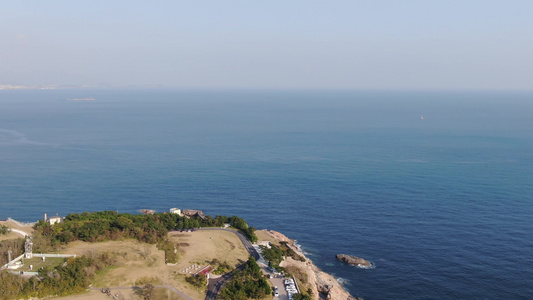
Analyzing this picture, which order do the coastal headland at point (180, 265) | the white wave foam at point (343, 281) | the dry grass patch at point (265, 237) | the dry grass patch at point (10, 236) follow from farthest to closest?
the dry grass patch at point (265, 237) < the dry grass patch at point (10, 236) < the white wave foam at point (343, 281) < the coastal headland at point (180, 265)

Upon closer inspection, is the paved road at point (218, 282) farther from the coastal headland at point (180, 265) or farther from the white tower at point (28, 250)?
the white tower at point (28, 250)

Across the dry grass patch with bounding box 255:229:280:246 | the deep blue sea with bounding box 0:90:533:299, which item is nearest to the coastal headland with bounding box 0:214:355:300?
the dry grass patch with bounding box 255:229:280:246

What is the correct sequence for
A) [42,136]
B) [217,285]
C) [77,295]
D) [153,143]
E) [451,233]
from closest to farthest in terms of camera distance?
1. [77,295]
2. [217,285]
3. [451,233]
4. [153,143]
5. [42,136]

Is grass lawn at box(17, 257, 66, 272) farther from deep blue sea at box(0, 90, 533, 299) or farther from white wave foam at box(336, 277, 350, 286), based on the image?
white wave foam at box(336, 277, 350, 286)

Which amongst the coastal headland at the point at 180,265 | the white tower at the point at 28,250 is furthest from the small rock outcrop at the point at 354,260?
the white tower at the point at 28,250

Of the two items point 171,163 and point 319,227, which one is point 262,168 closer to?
point 171,163

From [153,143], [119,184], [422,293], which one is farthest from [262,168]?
[422,293]

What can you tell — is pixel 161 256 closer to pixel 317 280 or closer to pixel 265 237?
pixel 265 237
